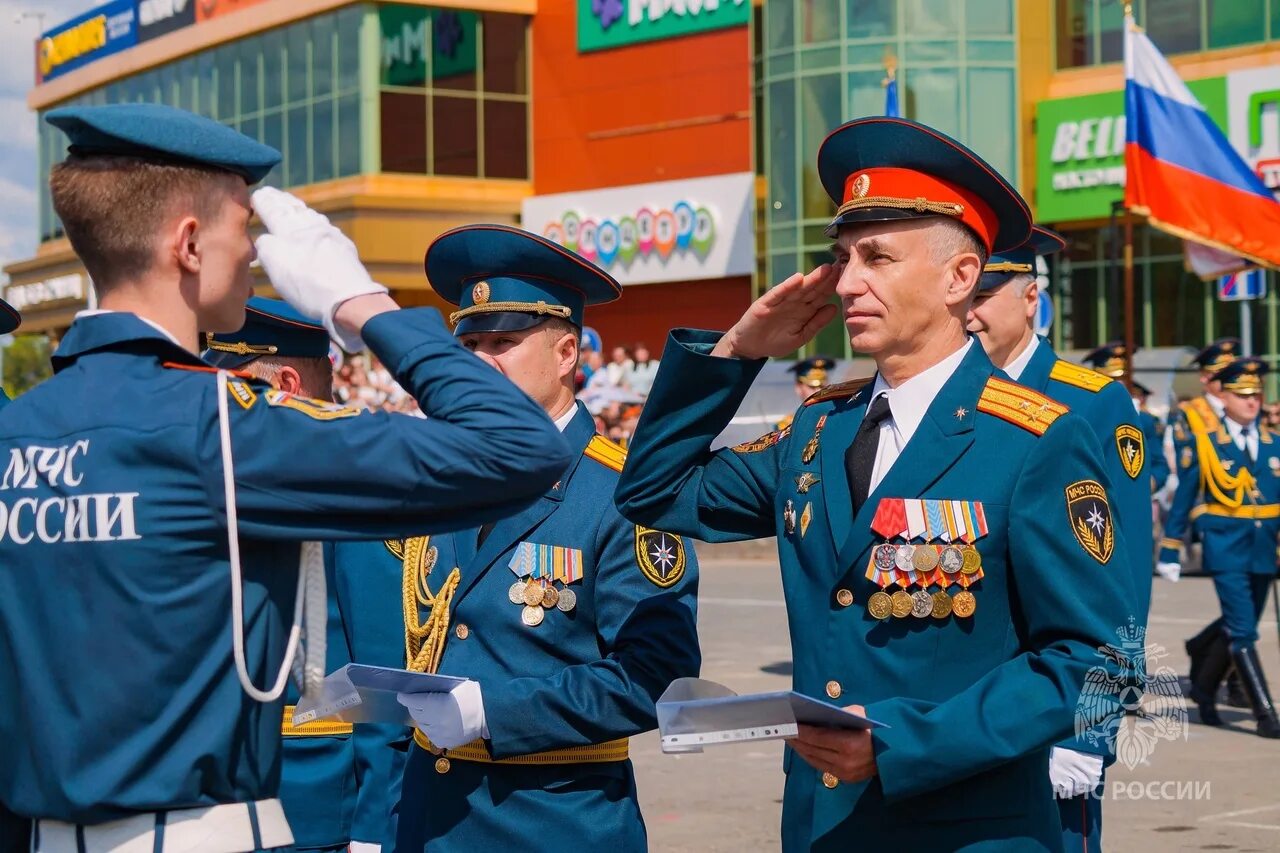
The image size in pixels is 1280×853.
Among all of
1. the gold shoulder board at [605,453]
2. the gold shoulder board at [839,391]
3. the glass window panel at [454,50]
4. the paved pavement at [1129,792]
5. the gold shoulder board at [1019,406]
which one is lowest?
the paved pavement at [1129,792]

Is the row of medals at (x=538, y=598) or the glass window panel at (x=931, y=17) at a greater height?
the glass window panel at (x=931, y=17)

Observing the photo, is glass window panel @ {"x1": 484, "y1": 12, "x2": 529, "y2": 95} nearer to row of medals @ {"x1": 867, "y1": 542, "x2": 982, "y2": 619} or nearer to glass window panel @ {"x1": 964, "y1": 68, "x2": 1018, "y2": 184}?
glass window panel @ {"x1": 964, "y1": 68, "x2": 1018, "y2": 184}

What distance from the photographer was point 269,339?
5.28 metres

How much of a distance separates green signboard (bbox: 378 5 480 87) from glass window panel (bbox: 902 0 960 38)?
12455 millimetres

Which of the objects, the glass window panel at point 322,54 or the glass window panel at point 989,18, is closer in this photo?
the glass window panel at point 989,18

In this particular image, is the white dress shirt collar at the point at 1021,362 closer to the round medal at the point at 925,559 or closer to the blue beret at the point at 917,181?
the blue beret at the point at 917,181

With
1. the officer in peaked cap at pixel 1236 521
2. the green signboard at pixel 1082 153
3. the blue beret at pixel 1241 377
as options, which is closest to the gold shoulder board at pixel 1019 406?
the officer in peaked cap at pixel 1236 521

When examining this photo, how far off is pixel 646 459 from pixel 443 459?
1328 millimetres

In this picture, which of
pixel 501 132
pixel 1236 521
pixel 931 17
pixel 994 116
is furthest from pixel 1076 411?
pixel 501 132

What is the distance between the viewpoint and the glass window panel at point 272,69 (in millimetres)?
45438

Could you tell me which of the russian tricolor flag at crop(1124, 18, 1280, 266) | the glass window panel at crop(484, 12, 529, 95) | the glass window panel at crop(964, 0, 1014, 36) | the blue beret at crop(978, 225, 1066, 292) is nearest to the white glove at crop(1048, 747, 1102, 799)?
the blue beret at crop(978, 225, 1066, 292)

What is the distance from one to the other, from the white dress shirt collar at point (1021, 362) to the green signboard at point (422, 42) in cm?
3805

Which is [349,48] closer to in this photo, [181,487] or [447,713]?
[447,713]

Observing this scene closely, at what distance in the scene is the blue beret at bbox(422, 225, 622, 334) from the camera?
4.68m
